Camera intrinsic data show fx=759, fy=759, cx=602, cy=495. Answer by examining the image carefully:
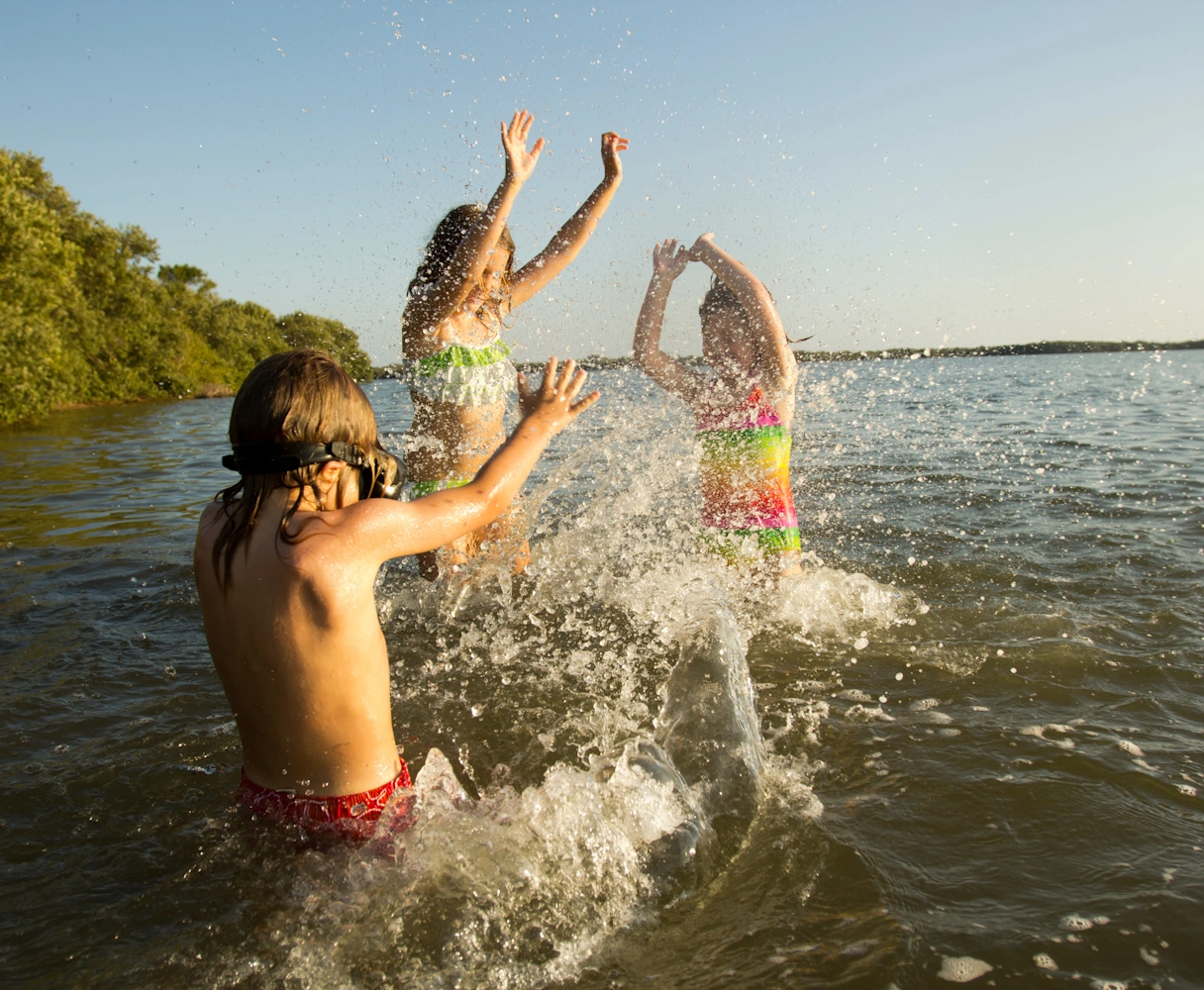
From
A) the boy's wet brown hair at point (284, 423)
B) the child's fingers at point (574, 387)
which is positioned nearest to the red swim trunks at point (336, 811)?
the boy's wet brown hair at point (284, 423)

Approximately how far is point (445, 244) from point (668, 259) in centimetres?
130

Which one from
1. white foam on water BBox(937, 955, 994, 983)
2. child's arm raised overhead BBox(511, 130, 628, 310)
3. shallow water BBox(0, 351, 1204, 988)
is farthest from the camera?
child's arm raised overhead BBox(511, 130, 628, 310)

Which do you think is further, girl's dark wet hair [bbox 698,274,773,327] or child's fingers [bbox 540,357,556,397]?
girl's dark wet hair [bbox 698,274,773,327]

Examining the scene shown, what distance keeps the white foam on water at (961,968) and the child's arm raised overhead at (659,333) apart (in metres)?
3.14

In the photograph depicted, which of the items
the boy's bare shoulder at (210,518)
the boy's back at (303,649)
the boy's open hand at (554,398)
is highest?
the boy's open hand at (554,398)

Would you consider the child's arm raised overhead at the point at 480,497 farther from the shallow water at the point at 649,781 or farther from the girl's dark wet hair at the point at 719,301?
the girl's dark wet hair at the point at 719,301

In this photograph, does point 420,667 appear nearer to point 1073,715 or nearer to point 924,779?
point 924,779

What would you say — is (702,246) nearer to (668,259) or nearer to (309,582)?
(668,259)

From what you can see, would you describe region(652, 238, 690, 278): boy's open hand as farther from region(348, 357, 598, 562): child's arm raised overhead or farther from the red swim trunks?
the red swim trunks

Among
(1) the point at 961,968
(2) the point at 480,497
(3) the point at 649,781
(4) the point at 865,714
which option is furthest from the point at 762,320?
(1) the point at 961,968

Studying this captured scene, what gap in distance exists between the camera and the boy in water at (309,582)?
214 cm

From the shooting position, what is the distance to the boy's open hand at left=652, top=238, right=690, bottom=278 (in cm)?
447

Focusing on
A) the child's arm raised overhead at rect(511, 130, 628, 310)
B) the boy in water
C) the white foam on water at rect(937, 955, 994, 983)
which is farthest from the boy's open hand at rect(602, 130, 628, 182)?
the white foam on water at rect(937, 955, 994, 983)

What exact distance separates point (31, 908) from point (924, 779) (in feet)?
9.57
